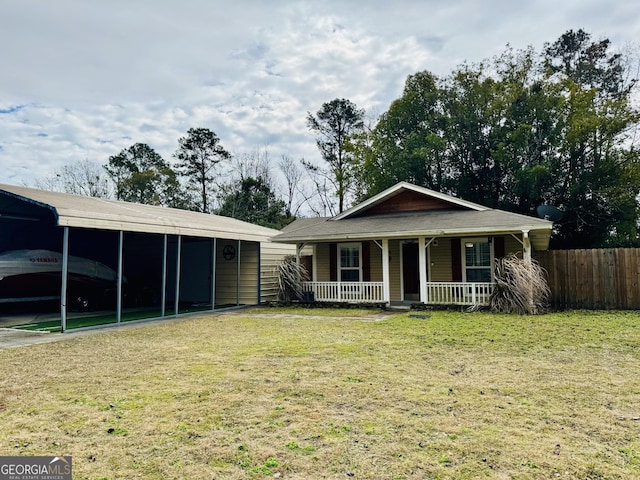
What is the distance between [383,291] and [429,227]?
239 cm

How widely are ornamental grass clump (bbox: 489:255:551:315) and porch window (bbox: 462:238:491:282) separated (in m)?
1.38

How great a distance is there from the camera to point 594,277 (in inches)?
470

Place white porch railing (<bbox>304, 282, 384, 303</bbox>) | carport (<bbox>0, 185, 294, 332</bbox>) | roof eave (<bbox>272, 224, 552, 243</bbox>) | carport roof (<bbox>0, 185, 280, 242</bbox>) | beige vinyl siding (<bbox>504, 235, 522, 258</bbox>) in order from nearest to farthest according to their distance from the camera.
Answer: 1. carport roof (<bbox>0, 185, 280, 242</bbox>)
2. carport (<bbox>0, 185, 294, 332</bbox>)
3. roof eave (<bbox>272, 224, 552, 243</bbox>)
4. beige vinyl siding (<bbox>504, 235, 522, 258</bbox>)
5. white porch railing (<bbox>304, 282, 384, 303</bbox>)

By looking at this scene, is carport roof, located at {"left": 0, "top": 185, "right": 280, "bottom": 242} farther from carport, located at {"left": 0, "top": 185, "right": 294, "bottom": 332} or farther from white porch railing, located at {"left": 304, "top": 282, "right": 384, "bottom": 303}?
white porch railing, located at {"left": 304, "top": 282, "right": 384, "bottom": 303}

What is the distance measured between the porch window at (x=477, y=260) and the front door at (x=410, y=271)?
5.31 ft

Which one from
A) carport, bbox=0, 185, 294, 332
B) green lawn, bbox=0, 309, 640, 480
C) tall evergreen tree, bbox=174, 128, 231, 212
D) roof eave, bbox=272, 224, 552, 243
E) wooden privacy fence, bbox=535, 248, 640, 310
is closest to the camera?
green lawn, bbox=0, 309, 640, 480

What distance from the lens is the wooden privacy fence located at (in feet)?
38.0

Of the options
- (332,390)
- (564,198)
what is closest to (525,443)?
(332,390)

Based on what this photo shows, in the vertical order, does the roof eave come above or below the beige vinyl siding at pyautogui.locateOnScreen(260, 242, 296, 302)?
above

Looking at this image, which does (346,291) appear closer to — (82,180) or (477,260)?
(477,260)

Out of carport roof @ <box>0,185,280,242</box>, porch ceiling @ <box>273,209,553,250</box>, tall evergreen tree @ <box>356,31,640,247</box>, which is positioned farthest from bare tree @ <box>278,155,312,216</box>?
carport roof @ <box>0,185,280,242</box>

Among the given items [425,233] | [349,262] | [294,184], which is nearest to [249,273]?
[349,262]

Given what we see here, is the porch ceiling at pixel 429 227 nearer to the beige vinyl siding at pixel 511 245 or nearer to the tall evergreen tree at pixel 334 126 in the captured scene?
the beige vinyl siding at pixel 511 245

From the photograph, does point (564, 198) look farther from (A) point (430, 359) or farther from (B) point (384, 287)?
(A) point (430, 359)
